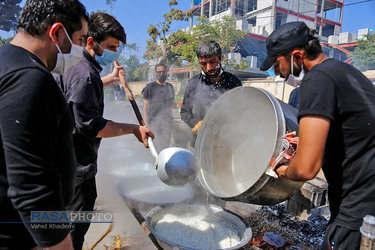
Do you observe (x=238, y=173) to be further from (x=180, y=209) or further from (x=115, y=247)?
(x=115, y=247)

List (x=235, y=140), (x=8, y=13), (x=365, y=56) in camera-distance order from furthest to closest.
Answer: (x=8, y=13)
(x=365, y=56)
(x=235, y=140)

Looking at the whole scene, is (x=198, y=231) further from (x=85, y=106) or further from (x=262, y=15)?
(x=262, y=15)

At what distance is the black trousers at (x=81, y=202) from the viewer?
190 centimetres

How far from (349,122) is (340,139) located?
10 centimetres

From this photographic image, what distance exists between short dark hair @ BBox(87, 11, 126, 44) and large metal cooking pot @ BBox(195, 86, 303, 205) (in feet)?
3.47

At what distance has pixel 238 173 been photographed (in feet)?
7.14

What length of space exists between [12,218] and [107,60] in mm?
1525

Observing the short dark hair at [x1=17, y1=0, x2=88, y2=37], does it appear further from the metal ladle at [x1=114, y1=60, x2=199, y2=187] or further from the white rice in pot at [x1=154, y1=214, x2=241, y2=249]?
the white rice in pot at [x1=154, y1=214, x2=241, y2=249]

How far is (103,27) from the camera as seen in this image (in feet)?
6.51

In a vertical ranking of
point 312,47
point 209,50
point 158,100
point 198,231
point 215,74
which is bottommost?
point 198,231

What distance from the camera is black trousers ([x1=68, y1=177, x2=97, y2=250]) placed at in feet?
6.22

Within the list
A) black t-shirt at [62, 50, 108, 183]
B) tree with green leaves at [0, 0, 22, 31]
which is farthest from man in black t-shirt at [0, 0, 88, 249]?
tree with green leaves at [0, 0, 22, 31]

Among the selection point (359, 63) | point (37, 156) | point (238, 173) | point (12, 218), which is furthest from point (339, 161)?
point (359, 63)

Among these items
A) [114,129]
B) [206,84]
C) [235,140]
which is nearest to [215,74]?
[206,84]
